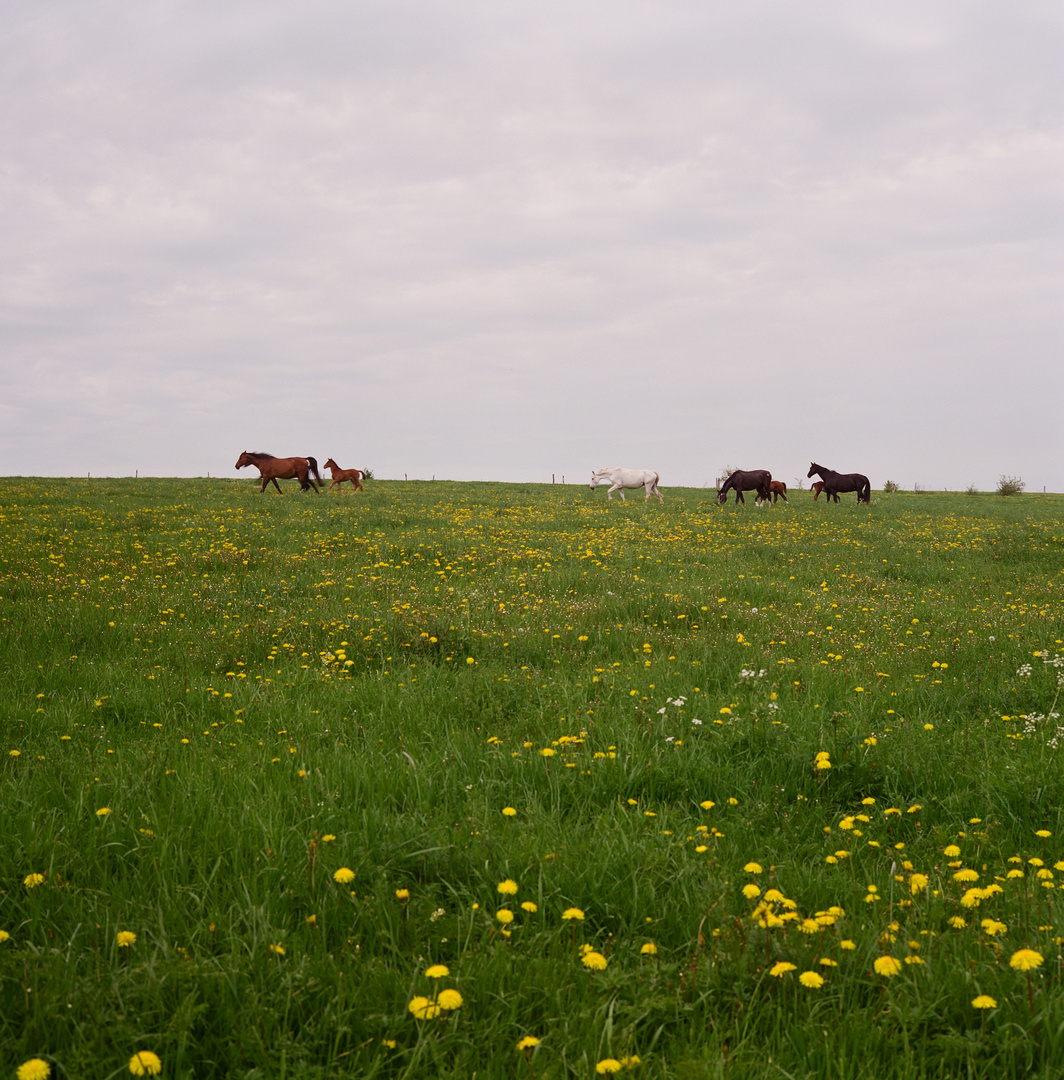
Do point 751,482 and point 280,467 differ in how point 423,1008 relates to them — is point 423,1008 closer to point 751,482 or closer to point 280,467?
point 751,482

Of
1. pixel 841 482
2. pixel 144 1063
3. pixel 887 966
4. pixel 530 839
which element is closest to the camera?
pixel 144 1063

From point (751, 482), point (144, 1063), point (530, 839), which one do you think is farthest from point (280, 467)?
point (144, 1063)

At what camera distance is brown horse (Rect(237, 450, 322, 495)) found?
3296cm

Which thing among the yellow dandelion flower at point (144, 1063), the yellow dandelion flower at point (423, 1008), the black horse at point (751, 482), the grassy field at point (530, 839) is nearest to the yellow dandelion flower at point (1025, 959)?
the grassy field at point (530, 839)

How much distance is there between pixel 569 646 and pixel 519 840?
454 cm

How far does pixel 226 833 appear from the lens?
13.1 feet

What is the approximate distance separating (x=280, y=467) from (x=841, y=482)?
1036 inches

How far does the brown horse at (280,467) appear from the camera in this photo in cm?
3296

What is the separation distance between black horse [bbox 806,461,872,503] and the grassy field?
2708 cm

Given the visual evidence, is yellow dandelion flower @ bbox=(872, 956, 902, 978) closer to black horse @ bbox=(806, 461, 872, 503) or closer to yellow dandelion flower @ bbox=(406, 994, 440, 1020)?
yellow dandelion flower @ bbox=(406, 994, 440, 1020)

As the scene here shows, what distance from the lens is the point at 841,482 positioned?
1414 inches

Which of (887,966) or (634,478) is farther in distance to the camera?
(634,478)

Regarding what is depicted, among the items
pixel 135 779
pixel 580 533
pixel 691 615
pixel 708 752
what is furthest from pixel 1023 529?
pixel 135 779

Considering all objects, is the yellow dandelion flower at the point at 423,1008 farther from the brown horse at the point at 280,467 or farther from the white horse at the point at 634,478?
the white horse at the point at 634,478
